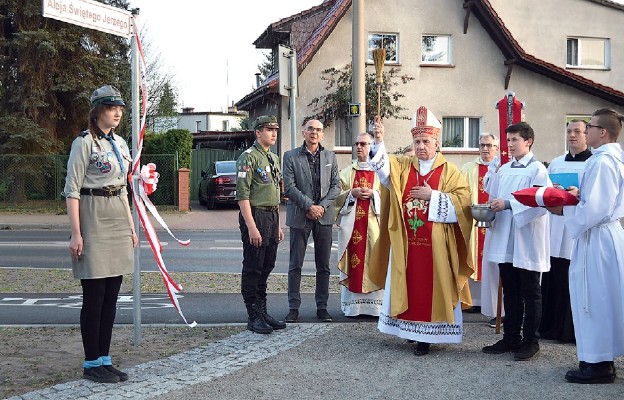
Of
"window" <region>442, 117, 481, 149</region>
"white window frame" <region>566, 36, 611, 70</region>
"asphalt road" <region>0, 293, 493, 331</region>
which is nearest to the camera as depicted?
"asphalt road" <region>0, 293, 493, 331</region>

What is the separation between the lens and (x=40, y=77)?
28.6 m

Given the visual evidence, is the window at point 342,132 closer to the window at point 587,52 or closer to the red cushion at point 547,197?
the window at point 587,52

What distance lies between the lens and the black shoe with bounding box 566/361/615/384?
6352 millimetres

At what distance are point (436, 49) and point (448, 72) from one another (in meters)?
1.00

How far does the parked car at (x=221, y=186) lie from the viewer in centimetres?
2738

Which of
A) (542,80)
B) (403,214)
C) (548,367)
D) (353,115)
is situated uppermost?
(542,80)

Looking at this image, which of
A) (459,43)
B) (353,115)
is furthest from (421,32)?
(353,115)

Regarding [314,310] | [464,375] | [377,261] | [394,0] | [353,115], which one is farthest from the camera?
[394,0]

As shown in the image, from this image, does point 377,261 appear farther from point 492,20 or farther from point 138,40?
point 492,20

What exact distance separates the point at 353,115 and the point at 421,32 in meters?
17.2

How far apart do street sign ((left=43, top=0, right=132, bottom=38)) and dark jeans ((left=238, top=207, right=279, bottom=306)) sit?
2.20 m

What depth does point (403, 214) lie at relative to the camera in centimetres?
756

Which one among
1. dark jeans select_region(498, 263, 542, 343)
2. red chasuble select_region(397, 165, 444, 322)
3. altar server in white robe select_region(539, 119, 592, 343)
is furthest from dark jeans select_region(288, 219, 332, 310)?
altar server in white robe select_region(539, 119, 592, 343)

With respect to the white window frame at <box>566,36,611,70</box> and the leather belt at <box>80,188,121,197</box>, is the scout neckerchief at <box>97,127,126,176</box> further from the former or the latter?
the white window frame at <box>566,36,611,70</box>
